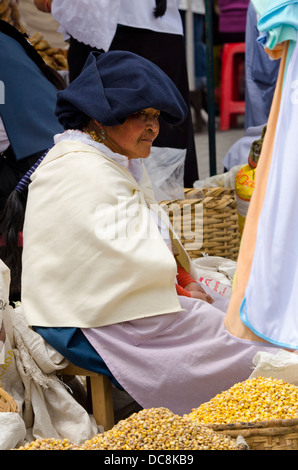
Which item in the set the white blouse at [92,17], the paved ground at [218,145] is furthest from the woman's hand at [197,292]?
the paved ground at [218,145]

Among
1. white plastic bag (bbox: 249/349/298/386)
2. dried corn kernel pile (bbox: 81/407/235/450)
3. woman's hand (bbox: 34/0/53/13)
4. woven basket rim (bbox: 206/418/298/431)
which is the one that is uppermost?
woman's hand (bbox: 34/0/53/13)

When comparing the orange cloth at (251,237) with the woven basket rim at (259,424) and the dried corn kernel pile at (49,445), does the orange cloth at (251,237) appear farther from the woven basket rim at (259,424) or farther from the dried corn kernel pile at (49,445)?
the dried corn kernel pile at (49,445)

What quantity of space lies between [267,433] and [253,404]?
0.17m

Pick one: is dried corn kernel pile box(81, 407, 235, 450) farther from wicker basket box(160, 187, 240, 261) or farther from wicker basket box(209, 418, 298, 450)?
wicker basket box(160, 187, 240, 261)

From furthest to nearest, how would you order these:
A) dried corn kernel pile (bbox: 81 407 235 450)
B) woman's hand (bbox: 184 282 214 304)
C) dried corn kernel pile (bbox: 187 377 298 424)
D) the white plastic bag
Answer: woman's hand (bbox: 184 282 214 304)
the white plastic bag
dried corn kernel pile (bbox: 187 377 298 424)
dried corn kernel pile (bbox: 81 407 235 450)

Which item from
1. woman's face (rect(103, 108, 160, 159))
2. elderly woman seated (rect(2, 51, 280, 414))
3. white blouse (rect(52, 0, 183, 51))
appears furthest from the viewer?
white blouse (rect(52, 0, 183, 51))

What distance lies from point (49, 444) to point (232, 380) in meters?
0.93

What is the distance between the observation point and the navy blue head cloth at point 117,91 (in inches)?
107

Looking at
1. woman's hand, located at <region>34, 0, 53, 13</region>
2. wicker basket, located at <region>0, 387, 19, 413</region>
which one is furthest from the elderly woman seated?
woman's hand, located at <region>34, 0, 53, 13</region>

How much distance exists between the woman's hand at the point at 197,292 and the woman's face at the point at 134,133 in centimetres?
60

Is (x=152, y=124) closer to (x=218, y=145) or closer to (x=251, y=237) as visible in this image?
(x=251, y=237)

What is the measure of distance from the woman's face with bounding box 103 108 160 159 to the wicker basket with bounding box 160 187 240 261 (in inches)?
49.4

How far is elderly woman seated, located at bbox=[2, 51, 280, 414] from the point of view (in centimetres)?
263

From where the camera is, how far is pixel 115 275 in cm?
263
